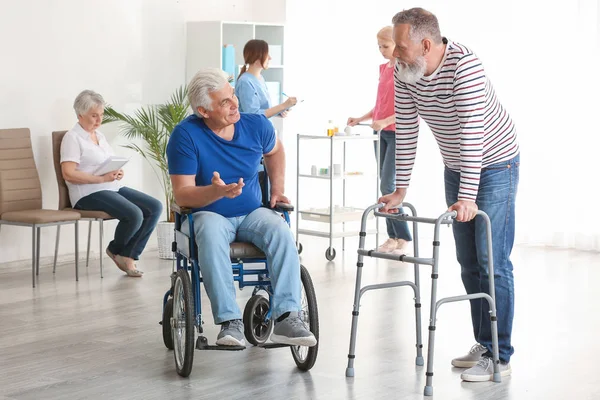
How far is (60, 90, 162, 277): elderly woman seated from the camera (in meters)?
5.67

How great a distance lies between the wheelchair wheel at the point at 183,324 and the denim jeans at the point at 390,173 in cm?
277

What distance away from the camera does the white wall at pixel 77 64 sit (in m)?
5.87

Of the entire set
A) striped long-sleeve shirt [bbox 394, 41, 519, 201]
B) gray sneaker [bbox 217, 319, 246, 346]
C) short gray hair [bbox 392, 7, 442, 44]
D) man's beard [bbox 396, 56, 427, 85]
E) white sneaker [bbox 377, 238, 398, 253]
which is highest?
short gray hair [bbox 392, 7, 442, 44]

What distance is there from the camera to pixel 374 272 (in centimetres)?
588

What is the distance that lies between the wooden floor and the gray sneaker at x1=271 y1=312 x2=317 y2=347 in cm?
18

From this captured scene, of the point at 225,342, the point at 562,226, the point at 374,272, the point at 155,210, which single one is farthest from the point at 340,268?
the point at 225,342

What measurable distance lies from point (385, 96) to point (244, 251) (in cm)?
284

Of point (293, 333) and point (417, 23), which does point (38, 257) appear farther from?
point (417, 23)

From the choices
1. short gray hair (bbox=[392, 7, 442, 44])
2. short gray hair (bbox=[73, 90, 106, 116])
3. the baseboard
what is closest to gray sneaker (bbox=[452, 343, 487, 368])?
short gray hair (bbox=[392, 7, 442, 44])

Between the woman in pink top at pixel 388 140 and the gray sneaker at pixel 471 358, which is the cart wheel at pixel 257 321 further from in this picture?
the woman in pink top at pixel 388 140

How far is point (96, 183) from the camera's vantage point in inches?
225

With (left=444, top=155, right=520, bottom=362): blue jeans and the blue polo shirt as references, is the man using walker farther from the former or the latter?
the blue polo shirt

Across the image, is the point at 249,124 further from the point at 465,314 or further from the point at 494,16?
the point at 494,16

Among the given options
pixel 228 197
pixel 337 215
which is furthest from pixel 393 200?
pixel 337 215
